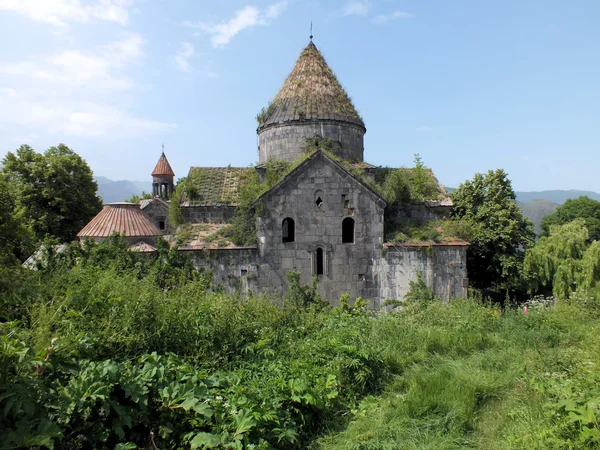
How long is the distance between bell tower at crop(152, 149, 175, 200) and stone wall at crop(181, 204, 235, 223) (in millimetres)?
15218

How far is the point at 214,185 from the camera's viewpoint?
991 centimetres

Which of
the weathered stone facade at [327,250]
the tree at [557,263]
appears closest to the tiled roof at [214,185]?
the weathered stone facade at [327,250]

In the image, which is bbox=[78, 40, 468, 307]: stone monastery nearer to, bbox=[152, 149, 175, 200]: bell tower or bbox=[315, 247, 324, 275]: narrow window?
bbox=[315, 247, 324, 275]: narrow window

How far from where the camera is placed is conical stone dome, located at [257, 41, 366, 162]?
9977 millimetres

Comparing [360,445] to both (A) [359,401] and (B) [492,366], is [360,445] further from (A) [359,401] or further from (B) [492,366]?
(B) [492,366]

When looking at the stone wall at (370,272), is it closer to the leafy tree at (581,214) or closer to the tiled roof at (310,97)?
the tiled roof at (310,97)

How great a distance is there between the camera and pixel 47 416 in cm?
251

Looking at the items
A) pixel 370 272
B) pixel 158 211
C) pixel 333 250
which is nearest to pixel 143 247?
pixel 333 250

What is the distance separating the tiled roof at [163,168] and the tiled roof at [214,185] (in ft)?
48.1

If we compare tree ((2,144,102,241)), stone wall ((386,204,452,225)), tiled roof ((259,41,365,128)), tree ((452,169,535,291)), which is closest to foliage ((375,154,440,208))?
stone wall ((386,204,452,225))

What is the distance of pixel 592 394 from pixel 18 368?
3878 millimetres

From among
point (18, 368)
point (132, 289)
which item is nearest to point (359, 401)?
point (132, 289)

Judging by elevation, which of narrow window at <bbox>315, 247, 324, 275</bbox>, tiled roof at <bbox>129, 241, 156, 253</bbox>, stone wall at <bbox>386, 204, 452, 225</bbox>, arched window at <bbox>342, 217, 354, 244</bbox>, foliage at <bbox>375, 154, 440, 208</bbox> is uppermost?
foliage at <bbox>375, 154, 440, 208</bbox>

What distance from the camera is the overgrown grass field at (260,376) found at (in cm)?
268
